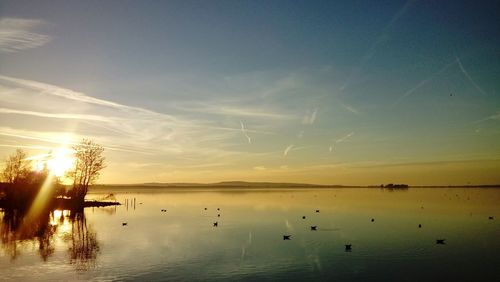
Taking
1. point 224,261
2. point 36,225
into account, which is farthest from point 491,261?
point 36,225

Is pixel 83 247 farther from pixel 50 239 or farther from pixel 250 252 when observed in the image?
pixel 250 252

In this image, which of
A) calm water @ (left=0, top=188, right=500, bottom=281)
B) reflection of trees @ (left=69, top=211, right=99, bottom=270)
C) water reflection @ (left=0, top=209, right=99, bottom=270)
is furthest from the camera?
water reflection @ (left=0, top=209, right=99, bottom=270)

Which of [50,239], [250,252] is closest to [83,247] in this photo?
[50,239]

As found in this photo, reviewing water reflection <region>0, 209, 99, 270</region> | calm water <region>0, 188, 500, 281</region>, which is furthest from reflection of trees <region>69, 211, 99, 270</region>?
calm water <region>0, 188, 500, 281</region>

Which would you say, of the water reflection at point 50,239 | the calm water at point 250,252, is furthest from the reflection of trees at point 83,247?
the calm water at point 250,252

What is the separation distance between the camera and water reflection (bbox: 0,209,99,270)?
46.6 meters

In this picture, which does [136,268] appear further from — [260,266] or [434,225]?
[434,225]

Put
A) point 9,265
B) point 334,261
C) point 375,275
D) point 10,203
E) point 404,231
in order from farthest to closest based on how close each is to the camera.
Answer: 1. point 10,203
2. point 404,231
3. point 334,261
4. point 9,265
5. point 375,275

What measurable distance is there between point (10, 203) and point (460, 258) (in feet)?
380

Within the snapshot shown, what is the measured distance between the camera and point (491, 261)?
146ft

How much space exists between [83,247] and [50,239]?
9477 mm

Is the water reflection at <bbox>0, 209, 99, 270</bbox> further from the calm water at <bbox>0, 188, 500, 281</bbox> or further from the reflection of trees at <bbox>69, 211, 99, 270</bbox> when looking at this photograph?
the calm water at <bbox>0, 188, 500, 281</bbox>

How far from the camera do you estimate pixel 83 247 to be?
5312 cm

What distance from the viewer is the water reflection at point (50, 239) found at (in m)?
46.6
